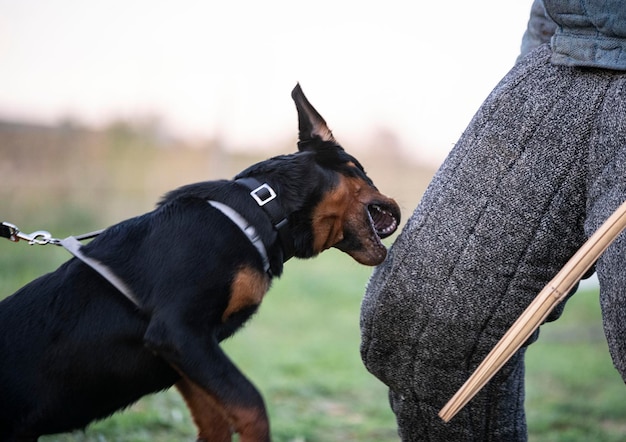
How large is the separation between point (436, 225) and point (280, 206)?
0.57 meters

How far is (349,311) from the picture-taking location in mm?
8625

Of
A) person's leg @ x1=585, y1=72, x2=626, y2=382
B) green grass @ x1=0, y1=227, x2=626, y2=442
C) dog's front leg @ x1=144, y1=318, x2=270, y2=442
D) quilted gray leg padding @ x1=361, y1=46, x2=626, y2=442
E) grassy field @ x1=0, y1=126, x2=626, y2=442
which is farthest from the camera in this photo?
grassy field @ x1=0, y1=126, x2=626, y2=442

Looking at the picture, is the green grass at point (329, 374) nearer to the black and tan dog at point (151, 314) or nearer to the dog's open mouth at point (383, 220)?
the black and tan dog at point (151, 314)

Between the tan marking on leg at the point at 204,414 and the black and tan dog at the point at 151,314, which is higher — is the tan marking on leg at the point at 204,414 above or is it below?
below

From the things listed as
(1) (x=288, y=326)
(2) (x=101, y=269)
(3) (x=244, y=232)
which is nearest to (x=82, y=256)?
(2) (x=101, y=269)

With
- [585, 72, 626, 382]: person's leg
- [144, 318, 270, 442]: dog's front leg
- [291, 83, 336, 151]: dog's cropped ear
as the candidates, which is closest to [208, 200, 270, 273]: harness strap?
[144, 318, 270, 442]: dog's front leg

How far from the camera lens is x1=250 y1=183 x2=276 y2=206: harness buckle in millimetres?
3014

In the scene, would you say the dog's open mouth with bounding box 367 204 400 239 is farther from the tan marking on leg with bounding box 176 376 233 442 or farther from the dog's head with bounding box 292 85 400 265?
the tan marking on leg with bounding box 176 376 233 442

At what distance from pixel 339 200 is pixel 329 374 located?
138 inches

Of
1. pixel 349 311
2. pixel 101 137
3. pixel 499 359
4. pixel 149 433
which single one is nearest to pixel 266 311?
pixel 349 311

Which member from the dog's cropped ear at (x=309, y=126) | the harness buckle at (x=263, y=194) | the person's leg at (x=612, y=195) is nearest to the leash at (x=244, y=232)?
the harness buckle at (x=263, y=194)

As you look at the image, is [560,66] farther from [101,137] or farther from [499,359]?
[101,137]

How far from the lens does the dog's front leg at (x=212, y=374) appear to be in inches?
103

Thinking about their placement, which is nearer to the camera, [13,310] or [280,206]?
[13,310]
